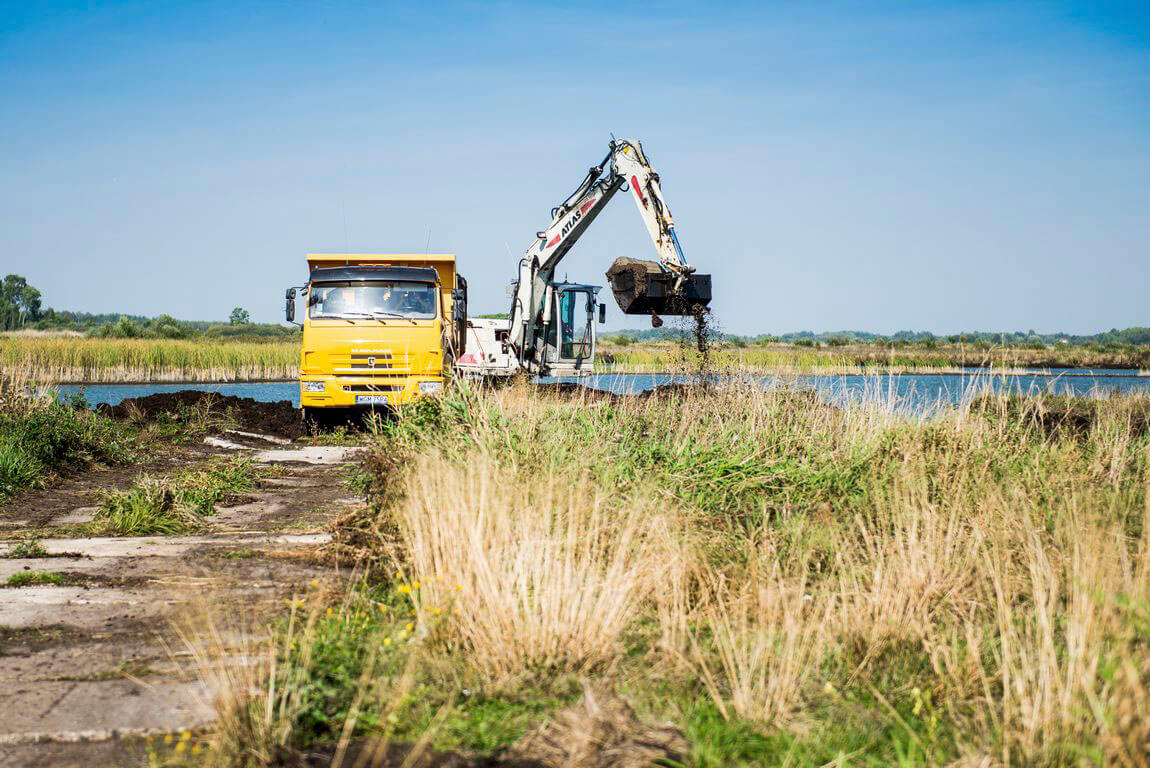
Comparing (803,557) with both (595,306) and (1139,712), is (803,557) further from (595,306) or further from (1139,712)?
(595,306)

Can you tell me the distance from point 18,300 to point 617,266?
9908 centimetres

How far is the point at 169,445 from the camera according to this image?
15.8m

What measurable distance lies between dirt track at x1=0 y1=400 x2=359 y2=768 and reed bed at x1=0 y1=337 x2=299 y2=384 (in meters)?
27.4

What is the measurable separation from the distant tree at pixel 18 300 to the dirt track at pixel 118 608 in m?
98.2

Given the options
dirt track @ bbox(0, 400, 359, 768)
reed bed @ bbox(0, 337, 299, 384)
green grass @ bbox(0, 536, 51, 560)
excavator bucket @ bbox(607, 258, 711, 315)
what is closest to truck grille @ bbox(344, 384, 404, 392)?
excavator bucket @ bbox(607, 258, 711, 315)

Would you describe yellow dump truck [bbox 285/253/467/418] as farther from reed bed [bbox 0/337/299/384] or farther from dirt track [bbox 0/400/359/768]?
reed bed [bbox 0/337/299/384]

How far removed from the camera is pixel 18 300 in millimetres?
101250

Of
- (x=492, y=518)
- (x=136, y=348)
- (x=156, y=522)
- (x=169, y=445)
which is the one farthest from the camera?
(x=136, y=348)

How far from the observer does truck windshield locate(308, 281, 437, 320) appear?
16.8 meters

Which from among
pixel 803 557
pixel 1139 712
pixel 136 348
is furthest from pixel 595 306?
pixel 136 348

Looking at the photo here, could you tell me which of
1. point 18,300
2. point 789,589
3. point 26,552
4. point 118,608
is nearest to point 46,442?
point 26,552

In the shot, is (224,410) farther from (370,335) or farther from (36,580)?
(36,580)

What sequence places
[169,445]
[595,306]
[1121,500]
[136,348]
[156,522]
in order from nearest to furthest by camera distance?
[1121,500] < [156,522] < [169,445] < [595,306] < [136,348]

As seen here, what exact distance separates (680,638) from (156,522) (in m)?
5.65
